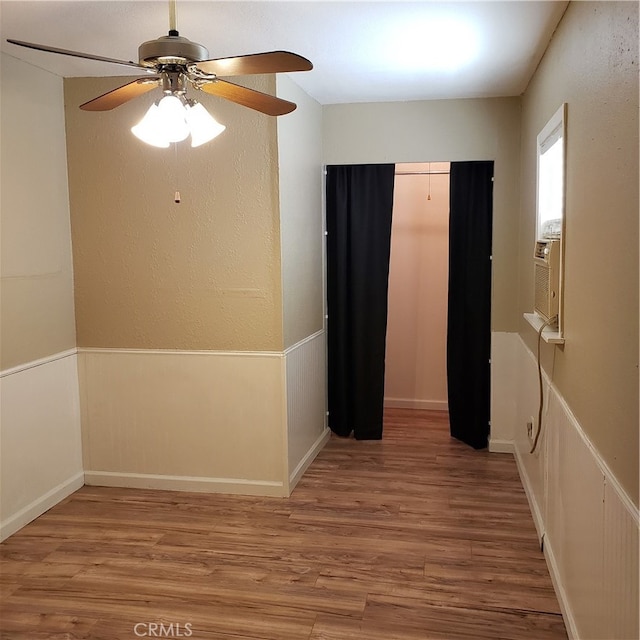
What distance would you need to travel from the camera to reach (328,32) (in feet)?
10.0

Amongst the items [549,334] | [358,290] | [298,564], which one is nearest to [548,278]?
[549,334]

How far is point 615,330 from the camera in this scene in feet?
6.32

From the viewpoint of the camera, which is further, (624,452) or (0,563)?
(0,563)

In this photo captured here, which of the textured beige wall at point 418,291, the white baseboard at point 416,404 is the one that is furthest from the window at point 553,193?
the white baseboard at point 416,404

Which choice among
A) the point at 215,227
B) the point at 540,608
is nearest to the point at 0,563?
the point at 215,227

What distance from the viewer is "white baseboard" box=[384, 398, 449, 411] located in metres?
5.89

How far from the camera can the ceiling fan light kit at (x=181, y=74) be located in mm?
2111

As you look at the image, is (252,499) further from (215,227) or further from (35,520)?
(215,227)

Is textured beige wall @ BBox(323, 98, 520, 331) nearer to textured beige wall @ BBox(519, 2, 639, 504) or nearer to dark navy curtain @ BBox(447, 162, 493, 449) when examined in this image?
dark navy curtain @ BBox(447, 162, 493, 449)

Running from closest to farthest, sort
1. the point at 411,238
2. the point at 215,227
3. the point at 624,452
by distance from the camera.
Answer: the point at 624,452
the point at 215,227
the point at 411,238

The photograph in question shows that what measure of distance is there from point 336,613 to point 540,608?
0.83 meters

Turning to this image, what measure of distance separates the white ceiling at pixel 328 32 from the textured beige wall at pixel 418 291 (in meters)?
1.83

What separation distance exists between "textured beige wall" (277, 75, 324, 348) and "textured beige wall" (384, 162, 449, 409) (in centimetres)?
125

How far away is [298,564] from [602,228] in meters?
2.02
